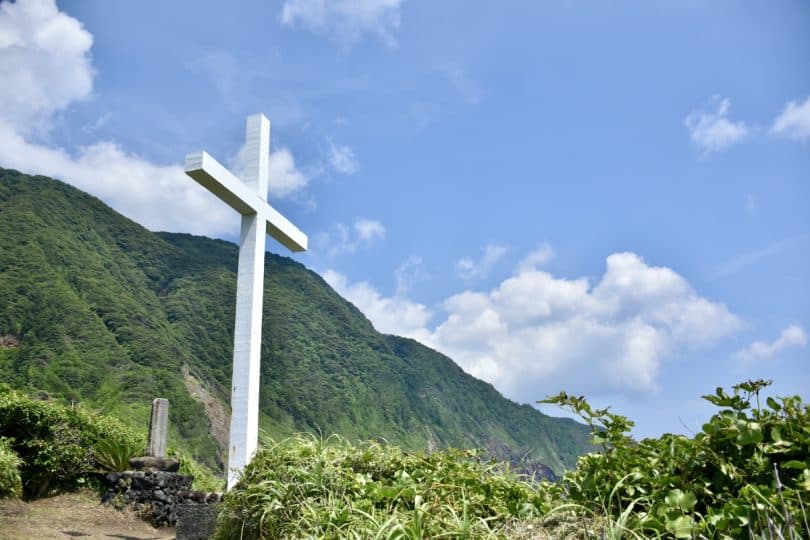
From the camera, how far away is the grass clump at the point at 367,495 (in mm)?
2729

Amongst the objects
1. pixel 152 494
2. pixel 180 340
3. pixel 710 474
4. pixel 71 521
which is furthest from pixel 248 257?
pixel 180 340

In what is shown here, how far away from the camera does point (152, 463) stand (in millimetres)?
8250

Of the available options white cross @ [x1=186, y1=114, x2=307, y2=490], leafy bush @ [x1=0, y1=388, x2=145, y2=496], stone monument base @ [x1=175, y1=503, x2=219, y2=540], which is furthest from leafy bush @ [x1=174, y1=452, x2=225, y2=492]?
stone monument base @ [x1=175, y1=503, x2=219, y2=540]

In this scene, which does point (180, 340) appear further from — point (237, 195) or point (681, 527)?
point (681, 527)

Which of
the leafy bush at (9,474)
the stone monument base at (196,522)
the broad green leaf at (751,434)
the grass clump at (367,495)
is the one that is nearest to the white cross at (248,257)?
the stone monument base at (196,522)

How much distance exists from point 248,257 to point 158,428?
3.18 m

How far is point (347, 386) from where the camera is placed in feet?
118

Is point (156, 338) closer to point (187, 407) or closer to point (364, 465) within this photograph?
point (187, 407)

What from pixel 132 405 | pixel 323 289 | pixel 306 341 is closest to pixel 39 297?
pixel 132 405

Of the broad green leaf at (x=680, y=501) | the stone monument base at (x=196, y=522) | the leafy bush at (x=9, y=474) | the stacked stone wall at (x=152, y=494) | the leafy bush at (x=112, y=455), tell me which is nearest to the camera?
the broad green leaf at (x=680, y=501)

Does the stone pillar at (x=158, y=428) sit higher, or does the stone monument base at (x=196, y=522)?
the stone pillar at (x=158, y=428)

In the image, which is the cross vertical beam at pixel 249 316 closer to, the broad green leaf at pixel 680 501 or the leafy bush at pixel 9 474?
the leafy bush at pixel 9 474

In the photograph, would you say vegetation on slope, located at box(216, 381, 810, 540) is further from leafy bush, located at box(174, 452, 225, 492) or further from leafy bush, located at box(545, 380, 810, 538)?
leafy bush, located at box(174, 452, 225, 492)

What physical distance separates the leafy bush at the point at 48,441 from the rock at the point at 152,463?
0.66 m
